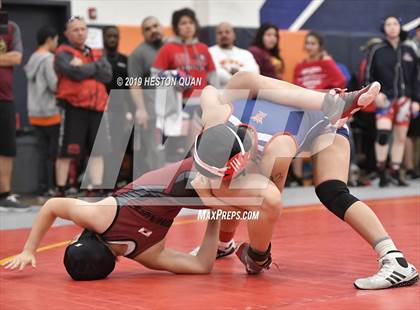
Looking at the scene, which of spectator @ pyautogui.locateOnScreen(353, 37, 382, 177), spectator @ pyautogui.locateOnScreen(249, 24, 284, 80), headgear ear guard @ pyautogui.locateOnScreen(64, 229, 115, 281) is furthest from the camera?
spectator @ pyautogui.locateOnScreen(353, 37, 382, 177)

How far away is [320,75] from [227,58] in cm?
107

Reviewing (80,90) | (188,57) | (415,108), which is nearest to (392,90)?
(415,108)

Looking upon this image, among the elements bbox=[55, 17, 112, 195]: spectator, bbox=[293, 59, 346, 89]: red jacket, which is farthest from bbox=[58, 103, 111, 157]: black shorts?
bbox=[293, 59, 346, 89]: red jacket

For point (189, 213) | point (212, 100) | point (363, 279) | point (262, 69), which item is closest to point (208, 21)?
point (262, 69)

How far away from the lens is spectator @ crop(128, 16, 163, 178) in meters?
8.95

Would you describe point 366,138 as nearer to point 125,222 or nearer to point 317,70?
point 317,70

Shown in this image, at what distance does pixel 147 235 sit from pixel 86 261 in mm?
308

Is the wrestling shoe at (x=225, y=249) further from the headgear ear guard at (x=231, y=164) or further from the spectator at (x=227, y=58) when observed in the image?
the spectator at (x=227, y=58)

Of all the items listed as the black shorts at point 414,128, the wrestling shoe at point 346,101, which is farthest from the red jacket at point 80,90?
the wrestling shoe at point 346,101

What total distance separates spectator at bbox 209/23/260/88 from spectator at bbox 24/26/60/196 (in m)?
1.63

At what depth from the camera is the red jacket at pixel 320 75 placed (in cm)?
963

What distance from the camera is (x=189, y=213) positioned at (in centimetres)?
750

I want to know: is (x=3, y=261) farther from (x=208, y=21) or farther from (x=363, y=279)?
(x=208, y=21)

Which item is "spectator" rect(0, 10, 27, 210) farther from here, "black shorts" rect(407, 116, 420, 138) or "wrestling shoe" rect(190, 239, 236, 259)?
"black shorts" rect(407, 116, 420, 138)
